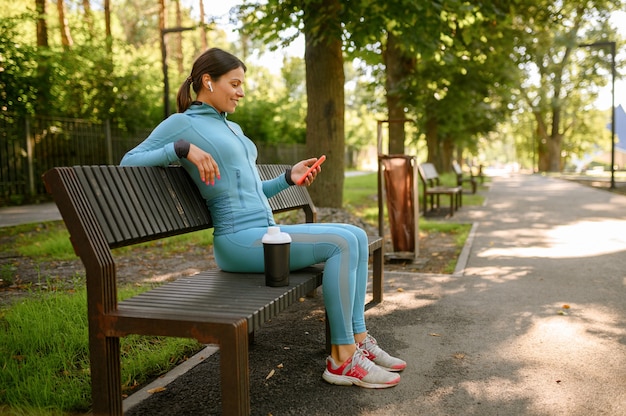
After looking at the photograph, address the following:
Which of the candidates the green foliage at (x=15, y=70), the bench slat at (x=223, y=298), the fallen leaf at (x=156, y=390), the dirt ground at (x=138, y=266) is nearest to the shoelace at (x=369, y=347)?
the bench slat at (x=223, y=298)

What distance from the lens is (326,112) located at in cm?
916

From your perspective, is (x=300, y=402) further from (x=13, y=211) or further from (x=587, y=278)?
(x=13, y=211)

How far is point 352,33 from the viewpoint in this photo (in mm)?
8703

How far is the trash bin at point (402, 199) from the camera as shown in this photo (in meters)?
6.57

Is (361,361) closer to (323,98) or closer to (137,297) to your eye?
(137,297)

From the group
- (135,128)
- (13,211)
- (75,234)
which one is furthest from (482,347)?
(135,128)

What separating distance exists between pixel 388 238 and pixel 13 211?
8603 mm

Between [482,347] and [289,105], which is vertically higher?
[289,105]

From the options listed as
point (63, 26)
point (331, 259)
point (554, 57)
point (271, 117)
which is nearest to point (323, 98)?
point (331, 259)

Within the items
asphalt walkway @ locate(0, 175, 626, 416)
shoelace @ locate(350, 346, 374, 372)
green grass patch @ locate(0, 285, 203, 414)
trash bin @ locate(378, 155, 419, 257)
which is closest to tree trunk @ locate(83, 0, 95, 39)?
trash bin @ locate(378, 155, 419, 257)

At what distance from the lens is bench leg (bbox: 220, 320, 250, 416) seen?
7.47ft

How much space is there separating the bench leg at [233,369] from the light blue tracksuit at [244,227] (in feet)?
2.78

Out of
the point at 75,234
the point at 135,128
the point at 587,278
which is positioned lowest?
the point at 587,278

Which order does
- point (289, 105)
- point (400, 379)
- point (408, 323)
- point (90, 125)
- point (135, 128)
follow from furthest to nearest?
point (289, 105) < point (135, 128) < point (90, 125) < point (408, 323) < point (400, 379)
